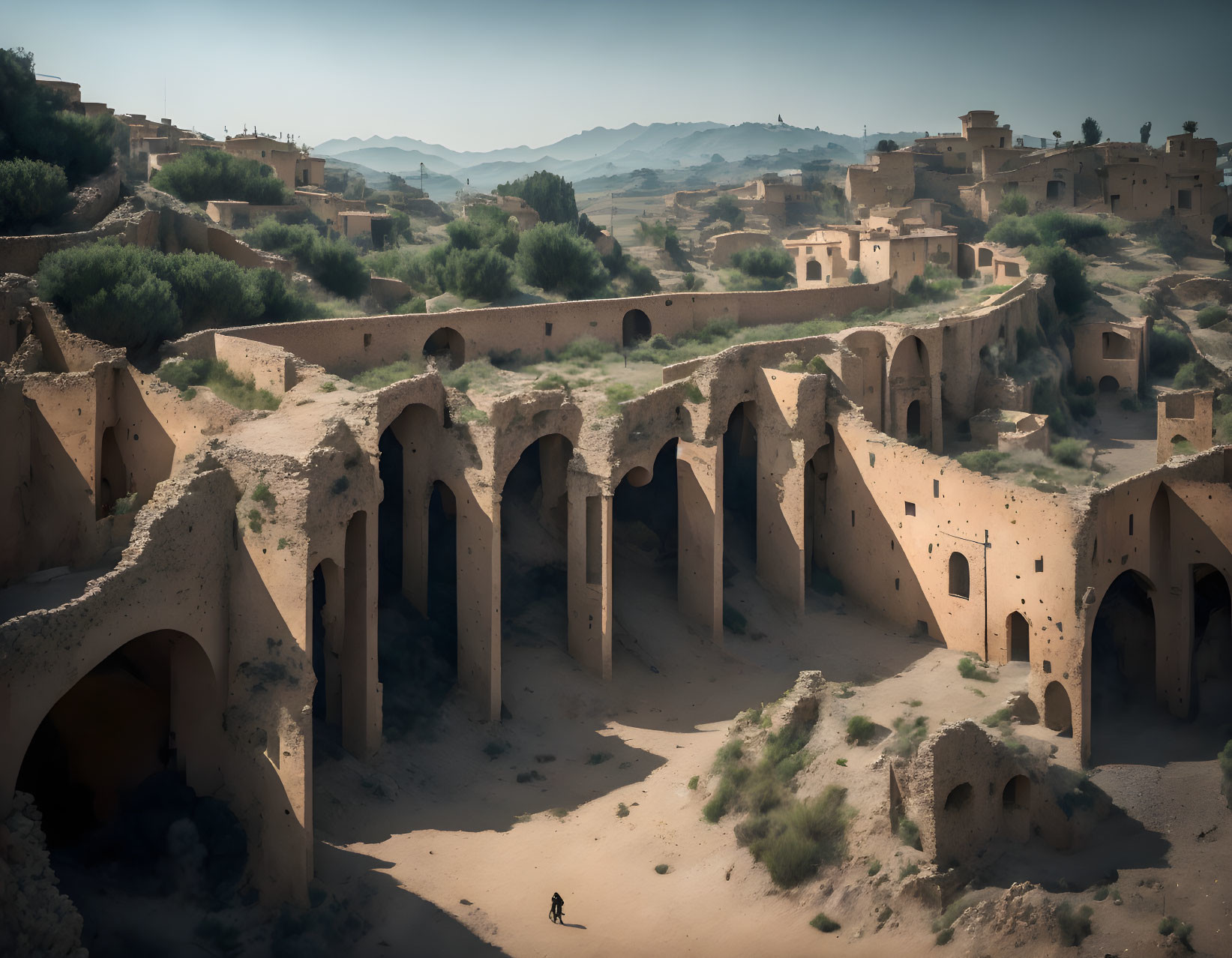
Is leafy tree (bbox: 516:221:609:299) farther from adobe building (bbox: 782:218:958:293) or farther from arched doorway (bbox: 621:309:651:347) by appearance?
adobe building (bbox: 782:218:958:293)

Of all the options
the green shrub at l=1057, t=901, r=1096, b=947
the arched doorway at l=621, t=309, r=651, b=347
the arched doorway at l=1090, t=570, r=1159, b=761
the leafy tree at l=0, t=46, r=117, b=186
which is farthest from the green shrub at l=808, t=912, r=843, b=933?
the leafy tree at l=0, t=46, r=117, b=186

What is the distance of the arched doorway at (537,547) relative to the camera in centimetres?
2992

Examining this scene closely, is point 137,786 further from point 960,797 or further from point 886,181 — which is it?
point 886,181

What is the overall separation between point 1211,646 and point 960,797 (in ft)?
29.3

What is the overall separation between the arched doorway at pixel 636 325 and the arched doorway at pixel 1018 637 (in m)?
14.0

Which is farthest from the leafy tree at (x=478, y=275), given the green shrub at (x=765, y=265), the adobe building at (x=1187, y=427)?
the adobe building at (x=1187, y=427)

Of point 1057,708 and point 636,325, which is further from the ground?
point 636,325

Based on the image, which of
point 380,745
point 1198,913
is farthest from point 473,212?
point 1198,913

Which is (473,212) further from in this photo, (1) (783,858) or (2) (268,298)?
(1) (783,858)

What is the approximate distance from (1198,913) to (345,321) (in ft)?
67.7

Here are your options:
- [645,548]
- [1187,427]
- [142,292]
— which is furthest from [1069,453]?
[142,292]

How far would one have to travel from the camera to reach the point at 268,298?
32.2 m

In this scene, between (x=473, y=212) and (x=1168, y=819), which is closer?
(x=1168, y=819)

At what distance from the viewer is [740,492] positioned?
34.5 metres
